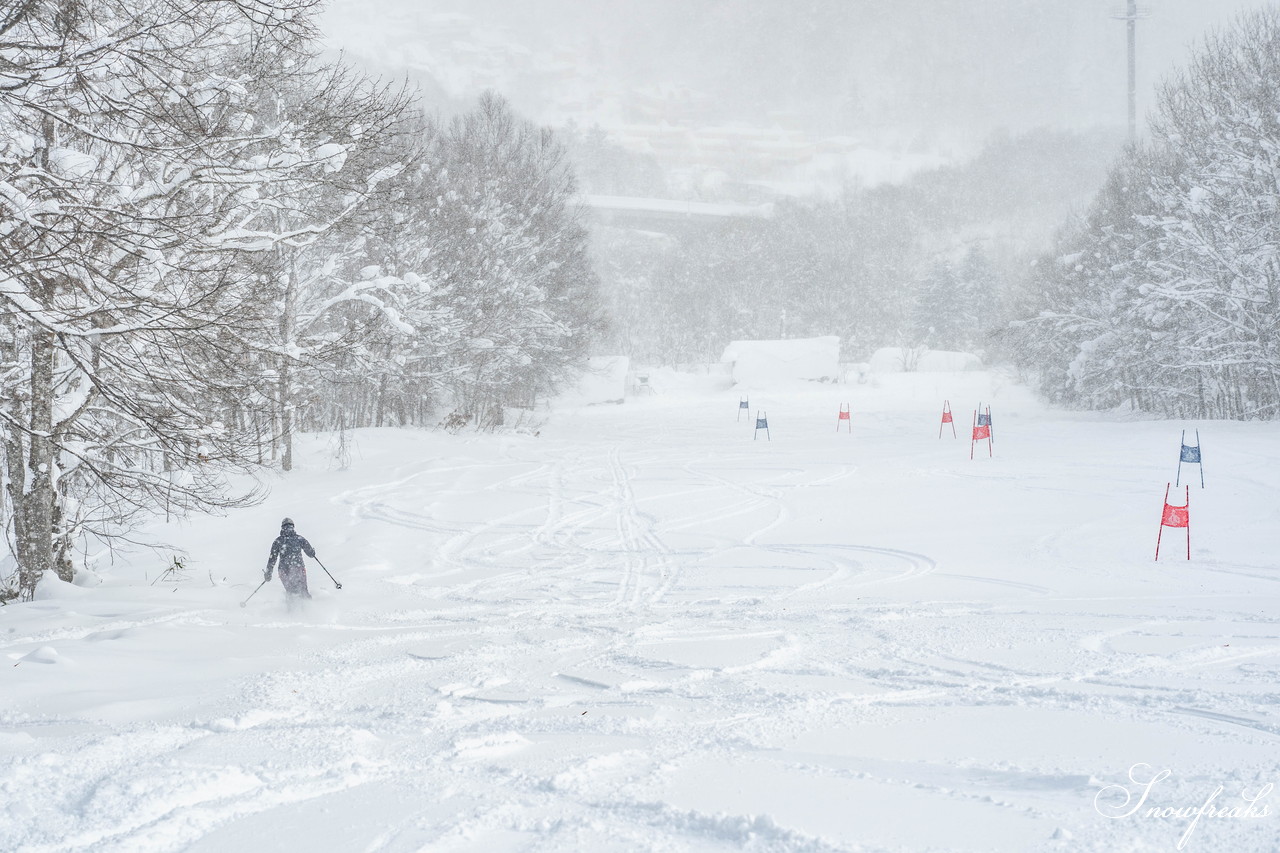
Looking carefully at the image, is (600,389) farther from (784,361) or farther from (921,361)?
(921,361)

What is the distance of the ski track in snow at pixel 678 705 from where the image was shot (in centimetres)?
362

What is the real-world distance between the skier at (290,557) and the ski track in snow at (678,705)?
0.93 feet

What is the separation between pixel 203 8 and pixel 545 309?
23.9 m

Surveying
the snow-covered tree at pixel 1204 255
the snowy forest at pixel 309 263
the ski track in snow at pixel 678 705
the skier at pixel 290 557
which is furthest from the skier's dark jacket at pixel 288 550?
the snow-covered tree at pixel 1204 255

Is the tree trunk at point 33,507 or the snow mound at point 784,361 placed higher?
the snow mound at point 784,361

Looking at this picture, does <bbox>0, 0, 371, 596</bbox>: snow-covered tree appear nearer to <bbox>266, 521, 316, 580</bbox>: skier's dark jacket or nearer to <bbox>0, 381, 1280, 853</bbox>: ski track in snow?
<bbox>266, 521, 316, 580</bbox>: skier's dark jacket

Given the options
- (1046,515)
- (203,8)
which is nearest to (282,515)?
(203,8)

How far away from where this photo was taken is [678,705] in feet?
17.0

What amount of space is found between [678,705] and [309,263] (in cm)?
1583

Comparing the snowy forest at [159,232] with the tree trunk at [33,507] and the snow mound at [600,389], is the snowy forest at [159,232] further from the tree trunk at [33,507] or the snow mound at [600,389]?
the snow mound at [600,389]

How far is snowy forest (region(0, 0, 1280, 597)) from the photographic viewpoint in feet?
16.1

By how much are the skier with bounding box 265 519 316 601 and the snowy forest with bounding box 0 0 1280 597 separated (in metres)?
0.66

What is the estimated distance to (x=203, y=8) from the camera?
531 cm

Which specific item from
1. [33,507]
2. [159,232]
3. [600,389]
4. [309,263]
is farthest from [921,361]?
[159,232]
